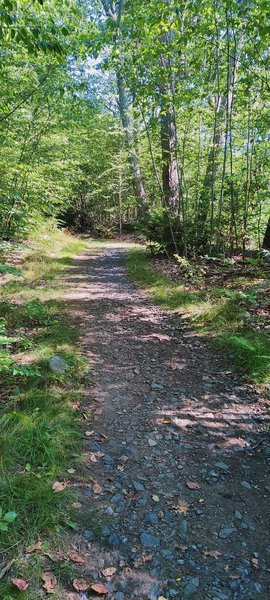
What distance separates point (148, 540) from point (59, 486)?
791 millimetres

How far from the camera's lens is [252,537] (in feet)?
8.59

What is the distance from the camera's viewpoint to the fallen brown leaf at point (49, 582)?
7.09 feet

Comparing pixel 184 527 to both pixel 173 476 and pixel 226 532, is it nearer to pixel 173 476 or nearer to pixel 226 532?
pixel 226 532

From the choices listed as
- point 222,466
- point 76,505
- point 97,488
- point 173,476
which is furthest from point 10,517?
point 222,466

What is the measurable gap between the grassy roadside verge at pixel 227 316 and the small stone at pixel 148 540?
99.1 inches

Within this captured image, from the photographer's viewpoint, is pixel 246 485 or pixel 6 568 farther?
pixel 246 485

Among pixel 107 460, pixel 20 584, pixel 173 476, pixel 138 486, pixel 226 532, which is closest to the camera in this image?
pixel 20 584

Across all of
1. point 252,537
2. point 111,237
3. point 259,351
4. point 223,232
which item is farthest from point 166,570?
point 111,237

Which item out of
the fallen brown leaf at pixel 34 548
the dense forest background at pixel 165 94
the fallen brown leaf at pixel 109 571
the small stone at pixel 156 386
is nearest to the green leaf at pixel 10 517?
the fallen brown leaf at pixel 34 548

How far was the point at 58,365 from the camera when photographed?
177 inches

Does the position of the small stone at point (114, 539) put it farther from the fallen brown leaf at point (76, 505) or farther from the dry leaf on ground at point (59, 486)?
the dry leaf on ground at point (59, 486)

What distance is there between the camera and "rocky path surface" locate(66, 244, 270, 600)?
2.37 meters

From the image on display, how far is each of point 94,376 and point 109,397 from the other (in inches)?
19.5

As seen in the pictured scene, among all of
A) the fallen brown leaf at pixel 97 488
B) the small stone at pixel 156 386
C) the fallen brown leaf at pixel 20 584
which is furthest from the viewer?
the small stone at pixel 156 386
